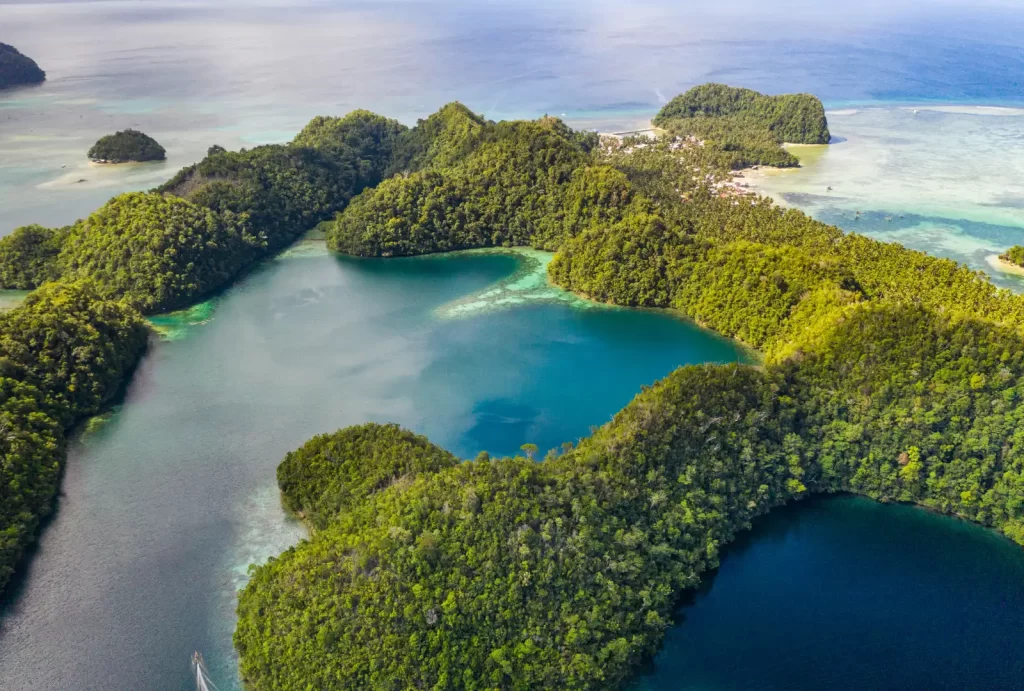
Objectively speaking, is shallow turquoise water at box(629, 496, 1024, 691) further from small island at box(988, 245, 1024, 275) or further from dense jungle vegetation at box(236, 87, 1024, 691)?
small island at box(988, 245, 1024, 275)

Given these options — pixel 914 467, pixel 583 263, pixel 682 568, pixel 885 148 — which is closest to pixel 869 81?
pixel 885 148

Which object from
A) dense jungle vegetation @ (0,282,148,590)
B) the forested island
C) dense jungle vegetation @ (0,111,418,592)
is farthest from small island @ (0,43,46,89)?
dense jungle vegetation @ (0,282,148,590)

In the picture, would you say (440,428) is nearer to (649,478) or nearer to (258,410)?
(258,410)

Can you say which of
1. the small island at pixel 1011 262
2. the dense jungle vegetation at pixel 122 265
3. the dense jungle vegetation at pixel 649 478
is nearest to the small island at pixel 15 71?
the dense jungle vegetation at pixel 122 265

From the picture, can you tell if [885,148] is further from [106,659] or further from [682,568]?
[106,659]

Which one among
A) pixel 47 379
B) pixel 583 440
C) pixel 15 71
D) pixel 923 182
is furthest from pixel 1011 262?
pixel 15 71
